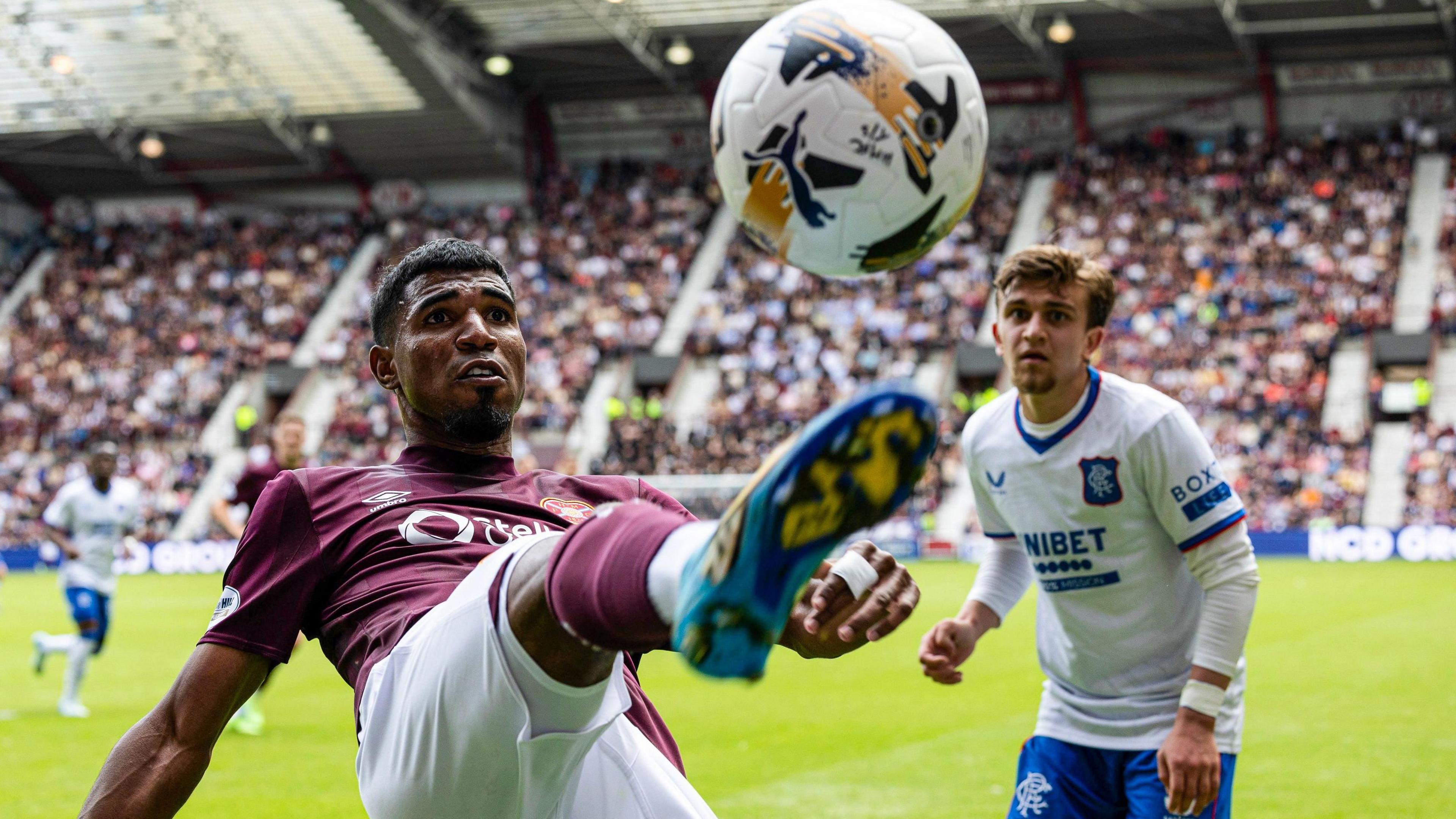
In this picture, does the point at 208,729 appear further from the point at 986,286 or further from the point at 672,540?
the point at 986,286

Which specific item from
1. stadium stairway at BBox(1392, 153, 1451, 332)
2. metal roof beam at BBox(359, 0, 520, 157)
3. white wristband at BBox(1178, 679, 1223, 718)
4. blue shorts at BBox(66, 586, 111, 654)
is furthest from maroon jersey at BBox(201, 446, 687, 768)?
metal roof beam at BBox(359, 0, 520, 157)

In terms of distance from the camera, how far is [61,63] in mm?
33000

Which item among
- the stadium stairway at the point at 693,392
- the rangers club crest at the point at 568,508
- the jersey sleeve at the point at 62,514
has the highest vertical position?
the rangers club crest at the point at 568,508

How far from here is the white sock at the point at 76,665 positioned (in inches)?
415

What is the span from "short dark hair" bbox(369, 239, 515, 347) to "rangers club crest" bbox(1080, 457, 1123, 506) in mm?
1579

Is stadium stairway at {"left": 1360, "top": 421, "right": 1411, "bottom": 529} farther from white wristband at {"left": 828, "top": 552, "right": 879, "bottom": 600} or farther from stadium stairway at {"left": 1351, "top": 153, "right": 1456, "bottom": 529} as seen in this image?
white wristband at {"left": 828, "top": 552, "right": 879, "bottom": 600}

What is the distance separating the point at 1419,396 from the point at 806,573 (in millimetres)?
27487

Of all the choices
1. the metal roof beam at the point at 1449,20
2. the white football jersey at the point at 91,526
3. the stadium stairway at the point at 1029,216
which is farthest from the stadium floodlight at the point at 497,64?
the white football jersey at the point at 91,526

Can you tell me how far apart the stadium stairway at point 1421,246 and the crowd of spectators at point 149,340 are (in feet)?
85.7

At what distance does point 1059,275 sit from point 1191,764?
1317 mm

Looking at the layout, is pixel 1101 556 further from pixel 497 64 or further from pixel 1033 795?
pixel 497 64

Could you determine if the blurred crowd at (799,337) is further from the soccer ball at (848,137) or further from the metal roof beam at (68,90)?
the soccer ball at (848,137)

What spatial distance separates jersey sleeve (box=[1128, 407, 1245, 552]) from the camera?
11.4ft

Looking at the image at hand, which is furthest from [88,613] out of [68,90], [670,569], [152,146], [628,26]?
[152,146]
